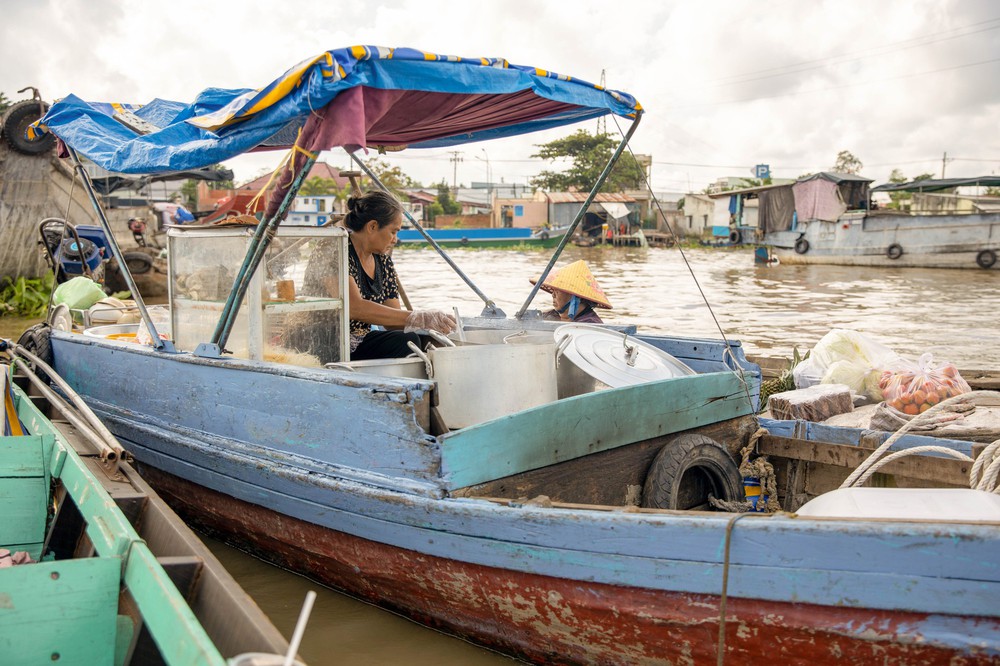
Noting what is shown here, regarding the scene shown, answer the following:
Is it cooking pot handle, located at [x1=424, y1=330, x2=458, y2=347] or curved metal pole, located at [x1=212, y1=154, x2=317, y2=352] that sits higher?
curved metal pole, located at [x1=212, y1=154, x2=317, y2=352]

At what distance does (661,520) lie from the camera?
2283 millimetres

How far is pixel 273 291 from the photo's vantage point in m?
3.48

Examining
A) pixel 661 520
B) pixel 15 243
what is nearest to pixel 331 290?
pixel 661 520

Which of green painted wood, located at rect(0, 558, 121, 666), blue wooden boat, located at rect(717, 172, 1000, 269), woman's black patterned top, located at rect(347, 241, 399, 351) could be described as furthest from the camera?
blue wooden boat, located at rect(717, 172, 1000, 269)

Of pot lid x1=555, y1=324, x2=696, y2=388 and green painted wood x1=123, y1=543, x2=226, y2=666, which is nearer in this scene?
green painted wood x1=123, y1=543, x2=226, y2=666

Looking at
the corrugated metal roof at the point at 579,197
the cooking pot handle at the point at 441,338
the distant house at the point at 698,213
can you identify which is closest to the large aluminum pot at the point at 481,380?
the cooking pot handle at the point at 441,338

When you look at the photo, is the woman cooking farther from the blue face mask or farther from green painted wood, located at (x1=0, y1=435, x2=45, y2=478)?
green painted wood, located at (x1=0, y1=435, x2=45, y2=478)

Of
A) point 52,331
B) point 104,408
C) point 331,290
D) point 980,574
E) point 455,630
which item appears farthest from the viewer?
point 52,331

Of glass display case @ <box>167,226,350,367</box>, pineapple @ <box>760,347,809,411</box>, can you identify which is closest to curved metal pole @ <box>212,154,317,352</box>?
glass display case @ <box>167,226,350,367</box>

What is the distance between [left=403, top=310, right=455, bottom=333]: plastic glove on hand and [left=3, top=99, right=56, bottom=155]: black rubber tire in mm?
9755

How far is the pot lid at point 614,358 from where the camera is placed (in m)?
3.53

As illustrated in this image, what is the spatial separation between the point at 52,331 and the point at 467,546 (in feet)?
11.6

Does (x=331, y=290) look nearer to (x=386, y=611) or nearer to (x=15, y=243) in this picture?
(x=386, y=611)

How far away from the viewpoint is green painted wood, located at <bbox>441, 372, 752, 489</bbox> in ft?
8.71
